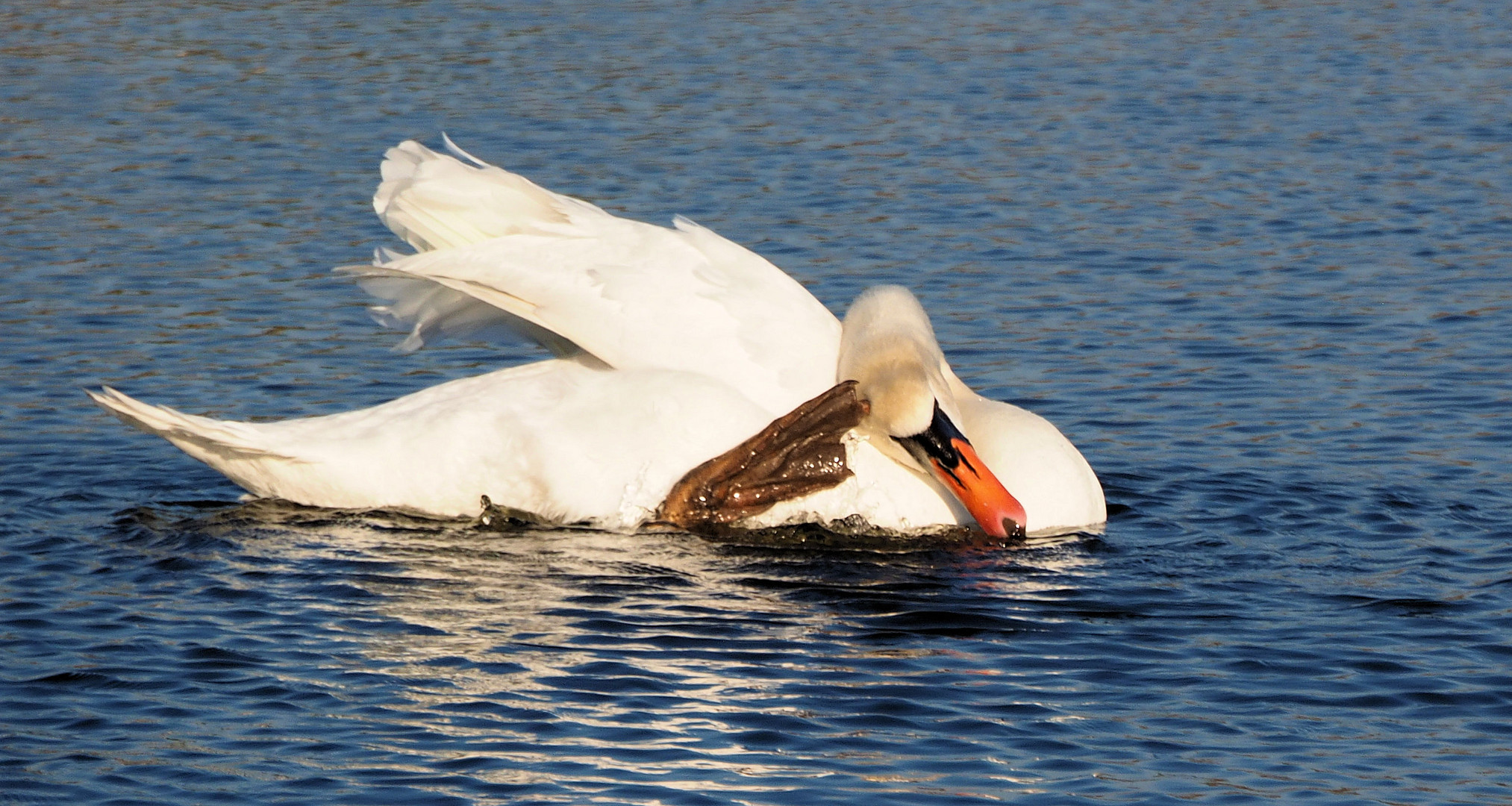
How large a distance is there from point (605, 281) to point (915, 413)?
134cm

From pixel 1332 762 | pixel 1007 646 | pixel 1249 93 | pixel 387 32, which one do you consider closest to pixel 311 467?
pixel 1007 646

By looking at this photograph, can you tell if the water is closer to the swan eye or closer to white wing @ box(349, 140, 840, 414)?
the swan eye

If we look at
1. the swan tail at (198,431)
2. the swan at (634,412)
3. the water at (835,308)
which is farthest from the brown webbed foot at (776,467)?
the swan tail at (198,431)

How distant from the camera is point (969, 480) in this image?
7750 millimetres

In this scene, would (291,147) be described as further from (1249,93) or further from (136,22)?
(1249,93)

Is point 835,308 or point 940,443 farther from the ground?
point 835,308

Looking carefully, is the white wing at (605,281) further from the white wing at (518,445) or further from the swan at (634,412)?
the white wing at (518,445)

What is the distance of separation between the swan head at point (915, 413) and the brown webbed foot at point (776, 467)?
108 mm

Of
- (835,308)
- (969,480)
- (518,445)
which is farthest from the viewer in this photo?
(835,308)

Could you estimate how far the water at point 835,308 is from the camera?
19.5 ft

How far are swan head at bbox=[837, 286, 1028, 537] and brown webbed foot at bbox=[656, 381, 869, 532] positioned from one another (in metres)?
0.11

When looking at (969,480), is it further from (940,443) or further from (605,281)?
(605,281)

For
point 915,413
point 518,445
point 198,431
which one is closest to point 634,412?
point 518,445

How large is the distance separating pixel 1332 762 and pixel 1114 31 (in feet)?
55.6
